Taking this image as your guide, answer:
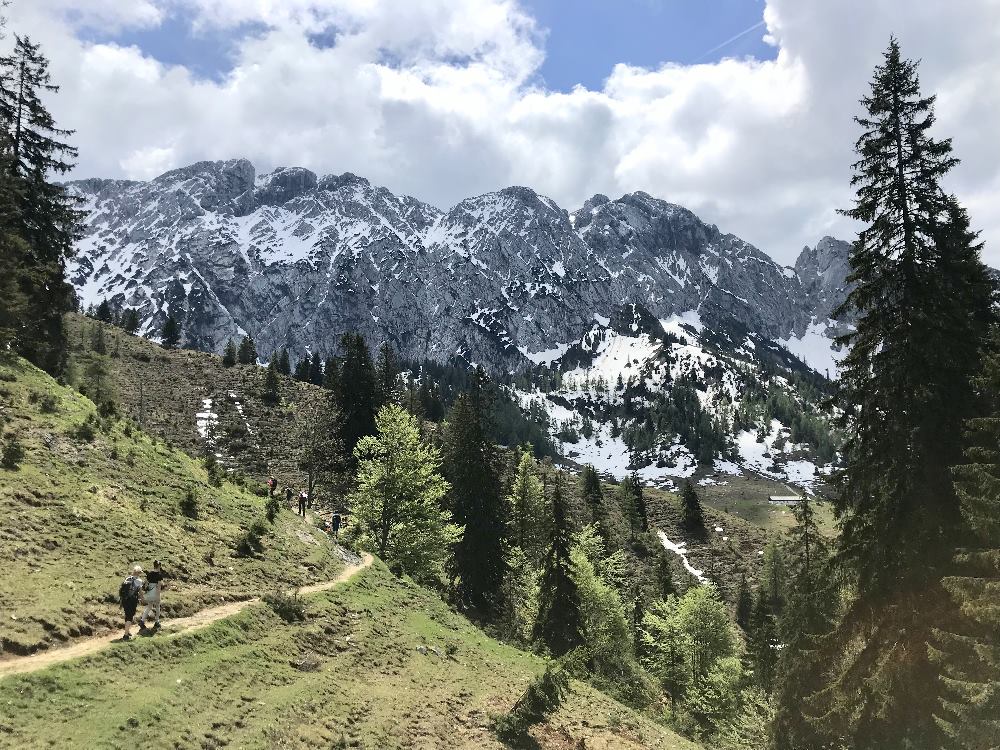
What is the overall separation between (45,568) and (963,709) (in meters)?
23.5

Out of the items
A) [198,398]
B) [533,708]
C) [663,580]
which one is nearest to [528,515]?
[663,580]

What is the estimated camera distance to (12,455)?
20.2 meters

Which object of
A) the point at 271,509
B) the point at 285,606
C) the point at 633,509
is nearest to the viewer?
the point at 285,606

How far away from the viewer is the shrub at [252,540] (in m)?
24.1

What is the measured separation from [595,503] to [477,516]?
46.4 meters

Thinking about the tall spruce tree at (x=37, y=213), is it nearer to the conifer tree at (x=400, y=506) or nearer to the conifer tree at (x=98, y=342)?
the conifer tree at (x=400, y=506)

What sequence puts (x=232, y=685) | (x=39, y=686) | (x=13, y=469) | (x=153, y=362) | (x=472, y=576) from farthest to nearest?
1. (x=153, y=362)
2. (x=472, y=576)
3. (x=13, y=469)
4. (x=232, y=685)
5. (x=39, y=686)

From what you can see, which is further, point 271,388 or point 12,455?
point 271,388

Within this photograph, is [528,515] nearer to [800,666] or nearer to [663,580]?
[663,580]

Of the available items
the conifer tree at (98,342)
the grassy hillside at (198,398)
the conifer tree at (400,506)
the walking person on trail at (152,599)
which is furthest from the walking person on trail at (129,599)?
the conifer tree at (98,342)

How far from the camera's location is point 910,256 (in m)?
18.1

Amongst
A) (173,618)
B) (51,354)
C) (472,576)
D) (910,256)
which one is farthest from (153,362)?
(910,256)

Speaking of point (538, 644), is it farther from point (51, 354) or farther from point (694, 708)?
point (51, 354)

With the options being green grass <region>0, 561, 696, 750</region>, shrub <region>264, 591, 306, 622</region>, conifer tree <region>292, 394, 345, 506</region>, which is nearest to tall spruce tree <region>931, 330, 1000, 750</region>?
green grass <region>0, 561, 696, 750</region>
